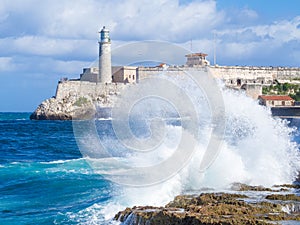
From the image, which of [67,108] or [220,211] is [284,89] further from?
[220,211]

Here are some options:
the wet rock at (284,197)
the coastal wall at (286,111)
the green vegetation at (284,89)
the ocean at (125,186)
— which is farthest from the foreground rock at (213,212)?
the green vegetation at (284,89)

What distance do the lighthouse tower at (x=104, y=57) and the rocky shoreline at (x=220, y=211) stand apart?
52.2 m

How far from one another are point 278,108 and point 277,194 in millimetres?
40753

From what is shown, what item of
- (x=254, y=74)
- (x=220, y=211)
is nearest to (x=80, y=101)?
(x=254, y=74)

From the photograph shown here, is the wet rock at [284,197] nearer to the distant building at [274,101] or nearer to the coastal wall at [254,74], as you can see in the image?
the distant building at [274,101]

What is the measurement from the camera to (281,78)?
7588 cm

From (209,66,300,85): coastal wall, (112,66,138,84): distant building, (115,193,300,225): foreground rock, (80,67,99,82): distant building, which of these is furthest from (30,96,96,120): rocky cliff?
(115,193,300,225): foreground rock

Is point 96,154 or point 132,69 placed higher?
point 132,69

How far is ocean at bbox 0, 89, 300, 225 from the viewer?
12.2m

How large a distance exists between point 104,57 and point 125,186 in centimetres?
4914

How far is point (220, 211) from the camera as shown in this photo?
907 cm

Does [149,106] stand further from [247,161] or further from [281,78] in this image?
[281,78]

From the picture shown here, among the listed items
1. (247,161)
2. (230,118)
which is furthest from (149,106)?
(247,161)

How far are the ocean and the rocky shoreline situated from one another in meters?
1.05
